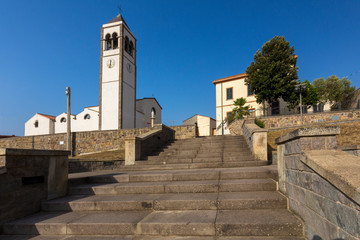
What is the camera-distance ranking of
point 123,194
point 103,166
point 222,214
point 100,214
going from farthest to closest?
point 103,166 → point 123,194 → point 100,214 → point 222,214

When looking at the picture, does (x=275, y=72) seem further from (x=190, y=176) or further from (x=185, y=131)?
(x=190, y=176)

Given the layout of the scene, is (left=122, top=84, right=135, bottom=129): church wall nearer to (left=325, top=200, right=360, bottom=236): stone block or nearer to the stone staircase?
the stone staircase

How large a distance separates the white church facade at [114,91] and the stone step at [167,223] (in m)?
20.2

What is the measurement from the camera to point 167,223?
2.59 m

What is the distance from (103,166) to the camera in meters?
7.50

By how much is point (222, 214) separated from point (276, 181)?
4.65ft

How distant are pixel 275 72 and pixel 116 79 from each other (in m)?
19.6

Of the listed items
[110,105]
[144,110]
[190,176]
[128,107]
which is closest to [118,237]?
[190,176]

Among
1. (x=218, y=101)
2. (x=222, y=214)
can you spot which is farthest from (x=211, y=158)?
(x=218, y=101)

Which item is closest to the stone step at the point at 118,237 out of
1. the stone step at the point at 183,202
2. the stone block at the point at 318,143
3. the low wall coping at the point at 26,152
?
the stone step at the point at 183,202

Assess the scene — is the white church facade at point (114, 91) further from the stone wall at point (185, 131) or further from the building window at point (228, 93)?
the building window at point (228, 93)

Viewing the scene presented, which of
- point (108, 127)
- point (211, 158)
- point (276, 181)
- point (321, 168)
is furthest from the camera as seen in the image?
point (108, 127)

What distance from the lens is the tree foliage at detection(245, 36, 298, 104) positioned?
70.1 feet

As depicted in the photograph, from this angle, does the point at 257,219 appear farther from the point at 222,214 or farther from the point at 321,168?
the point at 321,168
